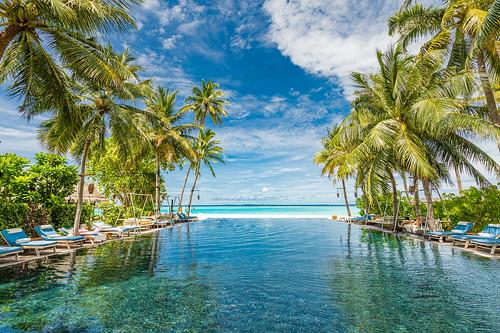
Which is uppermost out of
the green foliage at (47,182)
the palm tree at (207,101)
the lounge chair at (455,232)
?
the palm tree at (207,101)

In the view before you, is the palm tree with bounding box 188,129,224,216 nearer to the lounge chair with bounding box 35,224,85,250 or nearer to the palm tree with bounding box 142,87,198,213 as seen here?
the palm tree with bounding box 142,87,198,213

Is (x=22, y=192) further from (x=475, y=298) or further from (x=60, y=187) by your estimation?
(x=475, y=298)

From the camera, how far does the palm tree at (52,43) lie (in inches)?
255

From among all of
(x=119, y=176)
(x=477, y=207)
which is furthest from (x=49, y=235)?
(x=477, y=207)

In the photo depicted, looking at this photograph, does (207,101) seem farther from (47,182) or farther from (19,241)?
(19,241)

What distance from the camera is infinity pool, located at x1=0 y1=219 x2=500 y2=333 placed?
444 centimetres

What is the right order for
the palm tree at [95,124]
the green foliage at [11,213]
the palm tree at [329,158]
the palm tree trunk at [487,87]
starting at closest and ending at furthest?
the palm tree trunk at [487,87], the green foliage at [11,213], the palm tree at [95,124], the palm tree at [329,158]

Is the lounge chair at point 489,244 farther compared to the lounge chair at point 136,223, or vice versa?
the lounge chair at point 136,223

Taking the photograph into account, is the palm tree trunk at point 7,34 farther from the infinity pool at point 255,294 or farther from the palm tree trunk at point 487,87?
the palm tree trunk at point 487,87

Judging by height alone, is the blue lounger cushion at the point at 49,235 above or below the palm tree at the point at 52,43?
below

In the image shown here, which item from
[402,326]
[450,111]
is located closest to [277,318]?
[402,326]

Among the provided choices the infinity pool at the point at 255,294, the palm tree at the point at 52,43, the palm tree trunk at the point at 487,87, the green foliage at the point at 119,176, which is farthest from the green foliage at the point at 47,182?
the palm tree trunk at the point at 487,87

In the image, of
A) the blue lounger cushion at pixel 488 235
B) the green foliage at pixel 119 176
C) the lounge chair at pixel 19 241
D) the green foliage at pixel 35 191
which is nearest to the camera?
the lounge chair at pixel 19 241

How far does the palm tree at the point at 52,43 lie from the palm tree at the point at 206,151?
19.4 m
